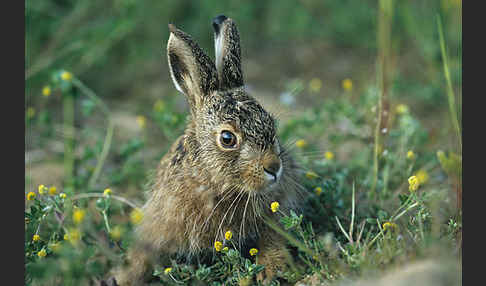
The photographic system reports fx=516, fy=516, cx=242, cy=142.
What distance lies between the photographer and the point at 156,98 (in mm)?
7324

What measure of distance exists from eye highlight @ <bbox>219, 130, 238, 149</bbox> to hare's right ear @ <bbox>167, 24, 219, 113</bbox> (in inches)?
15.0

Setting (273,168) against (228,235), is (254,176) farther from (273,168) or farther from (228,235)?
(228,235)

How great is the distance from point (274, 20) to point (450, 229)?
4.77 meters

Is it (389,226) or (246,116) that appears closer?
(389,226)

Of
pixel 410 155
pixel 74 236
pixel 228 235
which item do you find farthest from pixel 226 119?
pixel 410 155

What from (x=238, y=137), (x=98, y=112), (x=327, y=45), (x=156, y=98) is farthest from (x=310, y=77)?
(x=238, y=137)

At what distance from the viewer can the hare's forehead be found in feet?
11.8

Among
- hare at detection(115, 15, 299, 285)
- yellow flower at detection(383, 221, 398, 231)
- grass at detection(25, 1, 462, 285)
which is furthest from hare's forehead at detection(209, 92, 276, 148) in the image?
yellow flower at detection(383, 221, 398, 231)

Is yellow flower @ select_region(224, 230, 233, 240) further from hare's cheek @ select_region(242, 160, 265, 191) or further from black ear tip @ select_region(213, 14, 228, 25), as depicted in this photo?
black ear tip @ select_region(213, 14, 228, 25)

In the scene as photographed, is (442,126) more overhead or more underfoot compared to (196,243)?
more overhead

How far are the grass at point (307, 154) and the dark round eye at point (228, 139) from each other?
652mm

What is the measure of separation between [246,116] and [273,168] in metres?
0.43

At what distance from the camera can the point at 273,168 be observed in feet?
11.4

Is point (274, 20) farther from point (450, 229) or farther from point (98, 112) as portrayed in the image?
point (450, 229)
